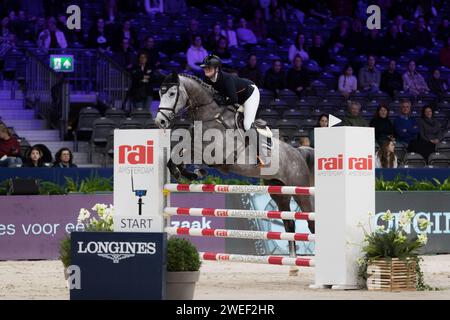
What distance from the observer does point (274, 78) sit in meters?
20.0

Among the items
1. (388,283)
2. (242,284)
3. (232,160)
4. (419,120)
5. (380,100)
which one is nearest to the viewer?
(388,283)

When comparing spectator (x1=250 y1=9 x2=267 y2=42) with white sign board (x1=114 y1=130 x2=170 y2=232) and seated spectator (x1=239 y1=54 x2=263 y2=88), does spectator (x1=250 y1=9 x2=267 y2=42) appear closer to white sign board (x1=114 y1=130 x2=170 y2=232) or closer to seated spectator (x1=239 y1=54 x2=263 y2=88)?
seated spectator (x1=239 y1=54 x2=263 y2=88)

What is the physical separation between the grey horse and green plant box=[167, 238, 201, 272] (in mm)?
2659

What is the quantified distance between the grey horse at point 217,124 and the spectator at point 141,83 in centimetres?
520

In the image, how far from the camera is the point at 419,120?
19.0 meters

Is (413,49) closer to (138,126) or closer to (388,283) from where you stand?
(138,126)

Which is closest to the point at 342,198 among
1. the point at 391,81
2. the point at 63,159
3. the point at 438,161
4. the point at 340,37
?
the point at 63,159

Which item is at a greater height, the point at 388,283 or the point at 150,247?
the point at 150,247

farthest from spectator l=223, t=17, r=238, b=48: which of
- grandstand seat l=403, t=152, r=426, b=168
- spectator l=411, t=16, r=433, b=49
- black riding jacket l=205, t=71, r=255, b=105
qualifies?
black riding jacket l=205, t=71, r=255, b=105

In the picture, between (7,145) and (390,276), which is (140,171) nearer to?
(390,276)

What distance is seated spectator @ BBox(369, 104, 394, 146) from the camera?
18344 millimetres

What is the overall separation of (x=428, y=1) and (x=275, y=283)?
49.7 ft

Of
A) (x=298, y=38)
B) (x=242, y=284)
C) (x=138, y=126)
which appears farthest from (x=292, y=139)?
(x=242, y=284)

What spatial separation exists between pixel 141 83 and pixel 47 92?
5.33 ft
